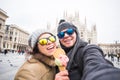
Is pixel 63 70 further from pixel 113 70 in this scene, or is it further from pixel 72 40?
pixel 113 70

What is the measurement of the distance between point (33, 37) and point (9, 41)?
5686cm

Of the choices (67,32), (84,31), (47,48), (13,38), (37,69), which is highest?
(84,31)

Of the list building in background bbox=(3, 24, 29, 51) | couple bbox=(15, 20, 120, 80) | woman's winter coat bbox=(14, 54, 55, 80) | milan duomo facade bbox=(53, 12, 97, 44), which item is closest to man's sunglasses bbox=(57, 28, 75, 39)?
couple bbox=(15, 20, 120, 80)

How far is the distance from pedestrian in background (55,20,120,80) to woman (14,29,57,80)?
177 mm

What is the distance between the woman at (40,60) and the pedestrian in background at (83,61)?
0.58 ft

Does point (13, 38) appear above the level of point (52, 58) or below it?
above

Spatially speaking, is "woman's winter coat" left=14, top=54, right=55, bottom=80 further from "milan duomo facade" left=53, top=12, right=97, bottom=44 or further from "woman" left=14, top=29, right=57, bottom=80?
"milan duomo facade" left=53, top=12, right=97, bottom=44

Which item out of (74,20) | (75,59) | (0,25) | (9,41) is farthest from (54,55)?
(74,20)

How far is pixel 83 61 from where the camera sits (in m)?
1.39

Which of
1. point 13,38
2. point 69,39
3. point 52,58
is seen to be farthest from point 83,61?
point 13,38

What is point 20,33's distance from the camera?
66812 millimetres

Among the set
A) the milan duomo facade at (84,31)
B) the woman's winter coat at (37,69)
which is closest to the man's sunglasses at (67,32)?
the woman's winter coat at (37,69)

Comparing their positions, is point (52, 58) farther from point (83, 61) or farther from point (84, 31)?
point (84, 31)

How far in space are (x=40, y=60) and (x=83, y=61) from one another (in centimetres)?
46
